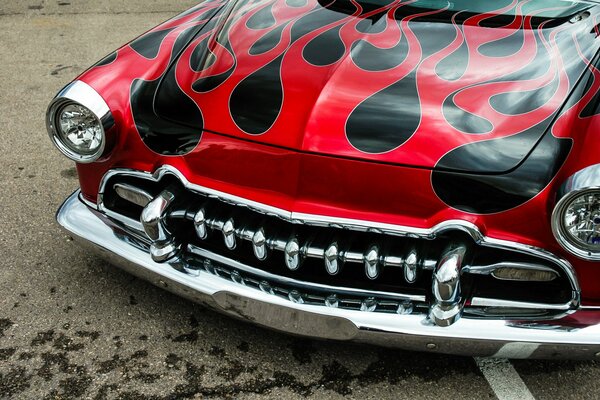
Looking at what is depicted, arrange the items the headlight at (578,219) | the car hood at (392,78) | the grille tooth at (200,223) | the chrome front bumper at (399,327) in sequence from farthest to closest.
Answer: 1. the grille tooth at (200,223)
2. the car hood at (392,78)
3. the chrome front bumper at (399,327)
4. the headlight at (578,219)

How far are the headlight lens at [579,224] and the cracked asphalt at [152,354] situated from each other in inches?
25.2

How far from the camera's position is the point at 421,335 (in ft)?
6.86

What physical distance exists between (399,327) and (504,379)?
0.57 m

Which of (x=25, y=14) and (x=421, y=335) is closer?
(x=421, y=335)

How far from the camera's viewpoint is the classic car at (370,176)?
2.07 metres

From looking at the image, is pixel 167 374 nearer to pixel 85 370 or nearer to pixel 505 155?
pixel 85 370

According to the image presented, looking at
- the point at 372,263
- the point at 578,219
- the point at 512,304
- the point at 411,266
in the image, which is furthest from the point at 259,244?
the point at 578,219

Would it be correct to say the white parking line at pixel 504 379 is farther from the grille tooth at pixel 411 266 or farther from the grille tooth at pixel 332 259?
the grille tooth at pixel 332 259

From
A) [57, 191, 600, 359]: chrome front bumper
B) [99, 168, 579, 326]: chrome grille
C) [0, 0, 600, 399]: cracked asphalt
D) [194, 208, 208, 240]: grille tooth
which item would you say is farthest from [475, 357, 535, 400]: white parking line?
[194, 208, 208, 240]: grille tooth

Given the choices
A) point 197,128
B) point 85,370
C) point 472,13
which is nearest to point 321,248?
point 197,128

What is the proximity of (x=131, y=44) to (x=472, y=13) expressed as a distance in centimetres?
142

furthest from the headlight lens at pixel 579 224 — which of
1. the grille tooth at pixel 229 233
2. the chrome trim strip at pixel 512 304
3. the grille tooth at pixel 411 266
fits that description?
the grille tooth at pixel 229 233

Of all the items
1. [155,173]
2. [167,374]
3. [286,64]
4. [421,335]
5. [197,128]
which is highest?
[286,64]

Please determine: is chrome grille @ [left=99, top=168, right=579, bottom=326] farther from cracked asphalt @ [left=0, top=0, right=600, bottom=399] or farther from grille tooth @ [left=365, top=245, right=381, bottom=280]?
cracked asphalt @ [left=0, top=0, right=600, bottom=399]
